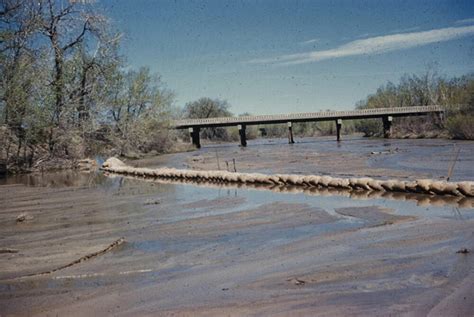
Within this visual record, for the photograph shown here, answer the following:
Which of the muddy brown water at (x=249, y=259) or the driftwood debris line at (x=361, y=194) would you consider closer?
the muddy brown water at (x=249, y=259)

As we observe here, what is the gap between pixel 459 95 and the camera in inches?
2484

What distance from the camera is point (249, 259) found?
7094 millimetres

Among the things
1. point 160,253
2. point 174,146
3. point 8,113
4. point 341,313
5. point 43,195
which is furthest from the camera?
point 174,146

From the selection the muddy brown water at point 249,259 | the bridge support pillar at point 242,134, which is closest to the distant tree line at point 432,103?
the bridge support pillar at point 242,134

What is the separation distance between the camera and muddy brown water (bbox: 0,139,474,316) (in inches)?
202

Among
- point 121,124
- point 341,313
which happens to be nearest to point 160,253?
point 341,313

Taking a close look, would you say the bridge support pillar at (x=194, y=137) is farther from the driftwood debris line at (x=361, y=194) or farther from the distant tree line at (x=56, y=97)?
the driftwood debris line at (x=361, y=194)

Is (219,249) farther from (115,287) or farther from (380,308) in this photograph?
(380,308)

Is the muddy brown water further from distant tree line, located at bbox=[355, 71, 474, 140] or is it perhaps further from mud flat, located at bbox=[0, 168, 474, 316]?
distant tree line, located at bbox=[355, 71, 474, 140]

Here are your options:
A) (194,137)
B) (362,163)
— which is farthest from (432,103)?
(362,163)

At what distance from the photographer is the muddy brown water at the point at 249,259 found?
512 cm

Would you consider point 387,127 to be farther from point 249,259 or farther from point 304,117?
point 249,259

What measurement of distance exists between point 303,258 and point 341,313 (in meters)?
2.31

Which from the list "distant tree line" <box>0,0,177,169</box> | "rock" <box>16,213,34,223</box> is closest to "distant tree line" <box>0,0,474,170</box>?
"distant tree line" <box>0,0,177,169</box>
